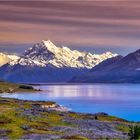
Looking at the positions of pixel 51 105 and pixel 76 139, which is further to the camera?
pixel 51 105

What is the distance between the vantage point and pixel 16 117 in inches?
3784

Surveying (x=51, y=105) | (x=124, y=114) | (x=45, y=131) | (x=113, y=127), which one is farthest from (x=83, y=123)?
(x=124, y=114)

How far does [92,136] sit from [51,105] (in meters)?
113

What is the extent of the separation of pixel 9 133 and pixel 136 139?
22846 millimetres

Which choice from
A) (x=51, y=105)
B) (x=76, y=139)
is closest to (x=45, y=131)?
(x=76, y=139)

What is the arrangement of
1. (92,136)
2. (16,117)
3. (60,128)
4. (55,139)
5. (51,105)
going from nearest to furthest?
(55,139) → (92,136) → (60,128) → (16,117) → (51,105)

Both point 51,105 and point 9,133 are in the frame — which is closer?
point 9,133

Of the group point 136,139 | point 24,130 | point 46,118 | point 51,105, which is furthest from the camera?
point 51,105

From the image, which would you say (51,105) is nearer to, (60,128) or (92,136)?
(60,128)

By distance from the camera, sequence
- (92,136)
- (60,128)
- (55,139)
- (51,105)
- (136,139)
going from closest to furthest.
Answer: (136,139)
(55,139)
(92,136)
(60,128)
(51,105)

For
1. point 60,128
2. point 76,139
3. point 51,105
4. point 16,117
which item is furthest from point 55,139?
point 51,105

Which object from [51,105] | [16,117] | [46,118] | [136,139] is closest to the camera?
[136,139]

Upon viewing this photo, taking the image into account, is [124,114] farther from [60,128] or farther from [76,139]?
[76,139]

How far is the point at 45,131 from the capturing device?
257ft
